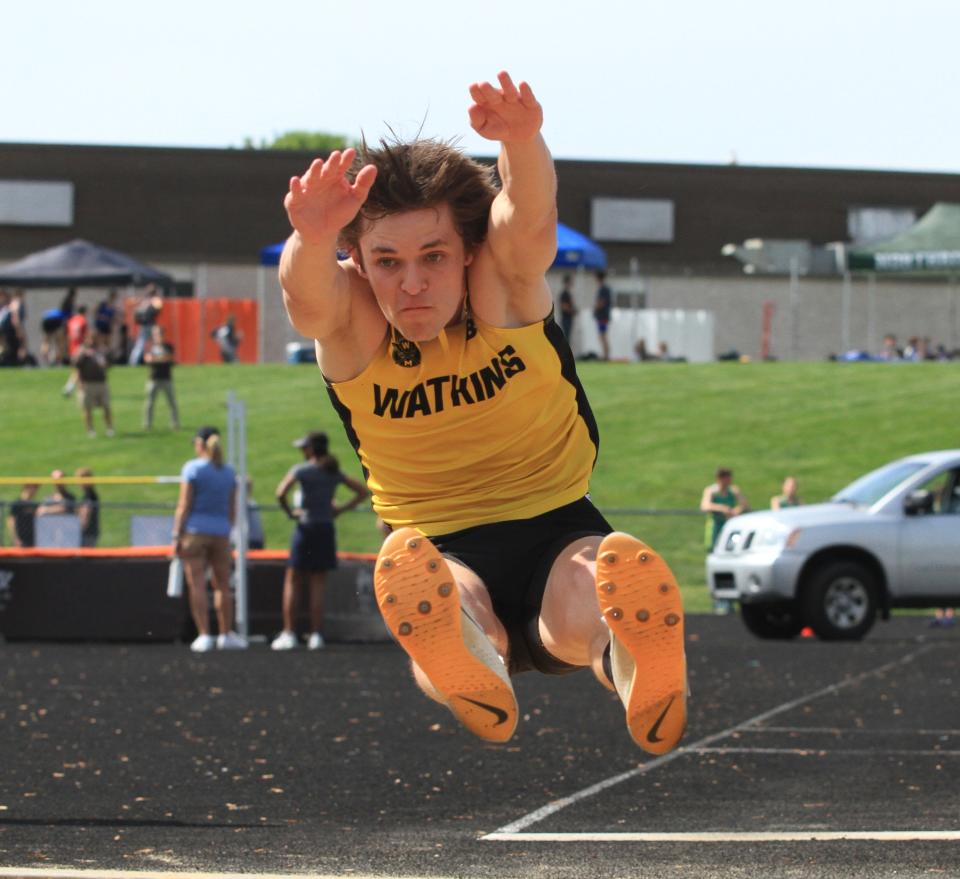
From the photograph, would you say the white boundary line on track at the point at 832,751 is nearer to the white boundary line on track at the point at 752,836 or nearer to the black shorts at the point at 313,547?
the white boundary line on track at the point at 752,836

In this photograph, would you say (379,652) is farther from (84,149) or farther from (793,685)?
(84,149)

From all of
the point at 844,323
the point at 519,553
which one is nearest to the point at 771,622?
the point at 519,553

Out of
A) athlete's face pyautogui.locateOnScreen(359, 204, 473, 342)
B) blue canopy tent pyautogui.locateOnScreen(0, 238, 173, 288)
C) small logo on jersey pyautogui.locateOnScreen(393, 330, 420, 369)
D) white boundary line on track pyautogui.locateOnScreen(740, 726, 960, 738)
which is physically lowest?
white boundary line on track pyautogui.locateOnScreen(740, 726, 960, 738)

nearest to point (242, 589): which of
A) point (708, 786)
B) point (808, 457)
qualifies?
point (708, 786)

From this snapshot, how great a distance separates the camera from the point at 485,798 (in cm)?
891

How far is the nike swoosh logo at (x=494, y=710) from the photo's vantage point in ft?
17.4

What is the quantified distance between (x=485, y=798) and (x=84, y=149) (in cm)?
4251

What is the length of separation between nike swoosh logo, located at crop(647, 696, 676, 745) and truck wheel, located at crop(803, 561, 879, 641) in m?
12.9

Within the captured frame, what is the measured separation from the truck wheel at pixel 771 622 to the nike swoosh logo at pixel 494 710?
1409 centimetres

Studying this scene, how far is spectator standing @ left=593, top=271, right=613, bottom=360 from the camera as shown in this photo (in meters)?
36.3

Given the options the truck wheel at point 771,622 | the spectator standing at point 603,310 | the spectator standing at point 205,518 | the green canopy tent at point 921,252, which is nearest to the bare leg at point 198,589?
the spectator standing at point 205,518

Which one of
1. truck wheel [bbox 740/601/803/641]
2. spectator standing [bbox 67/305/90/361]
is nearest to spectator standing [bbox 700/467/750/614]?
truck wheel [bbox 740/601/803/641]

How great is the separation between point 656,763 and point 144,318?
26.7m

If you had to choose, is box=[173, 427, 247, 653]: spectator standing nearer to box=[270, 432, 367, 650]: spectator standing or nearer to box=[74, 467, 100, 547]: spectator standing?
box=[270, 432, 367, 650]: spectator standing
